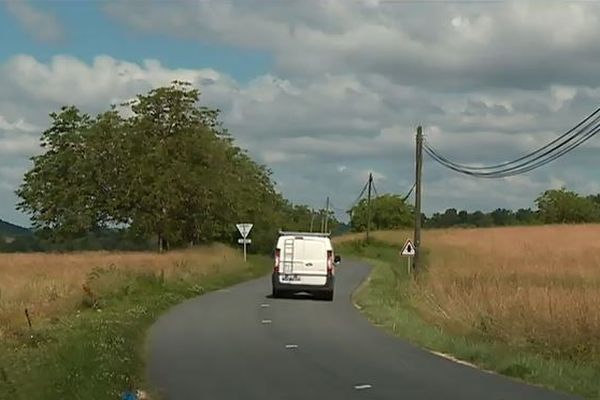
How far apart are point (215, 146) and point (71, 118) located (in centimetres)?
1198

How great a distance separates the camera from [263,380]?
626 inches

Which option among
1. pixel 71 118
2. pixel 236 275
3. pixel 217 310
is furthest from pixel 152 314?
pixel 71 118

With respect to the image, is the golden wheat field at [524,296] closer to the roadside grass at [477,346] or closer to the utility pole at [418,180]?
the roadside grass at [477,346]

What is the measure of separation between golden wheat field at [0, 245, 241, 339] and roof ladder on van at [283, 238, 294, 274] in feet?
18.6

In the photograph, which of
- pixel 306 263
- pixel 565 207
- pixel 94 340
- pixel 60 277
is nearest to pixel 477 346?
pixel 94 340

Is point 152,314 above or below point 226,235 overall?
below

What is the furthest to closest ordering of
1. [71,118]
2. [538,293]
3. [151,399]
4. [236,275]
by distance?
[71,118] → [236,275] → [538,293] → [151,399]

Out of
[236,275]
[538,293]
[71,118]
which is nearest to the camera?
[538,293]

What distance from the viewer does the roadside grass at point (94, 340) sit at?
47.2 ft

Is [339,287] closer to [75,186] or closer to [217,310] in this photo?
[217,310]

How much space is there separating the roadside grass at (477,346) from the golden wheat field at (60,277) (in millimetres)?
8650

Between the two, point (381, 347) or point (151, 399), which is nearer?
point (151, 399)

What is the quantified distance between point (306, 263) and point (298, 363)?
1876cm

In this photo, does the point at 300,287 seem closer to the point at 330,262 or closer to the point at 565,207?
the point at 330,262
